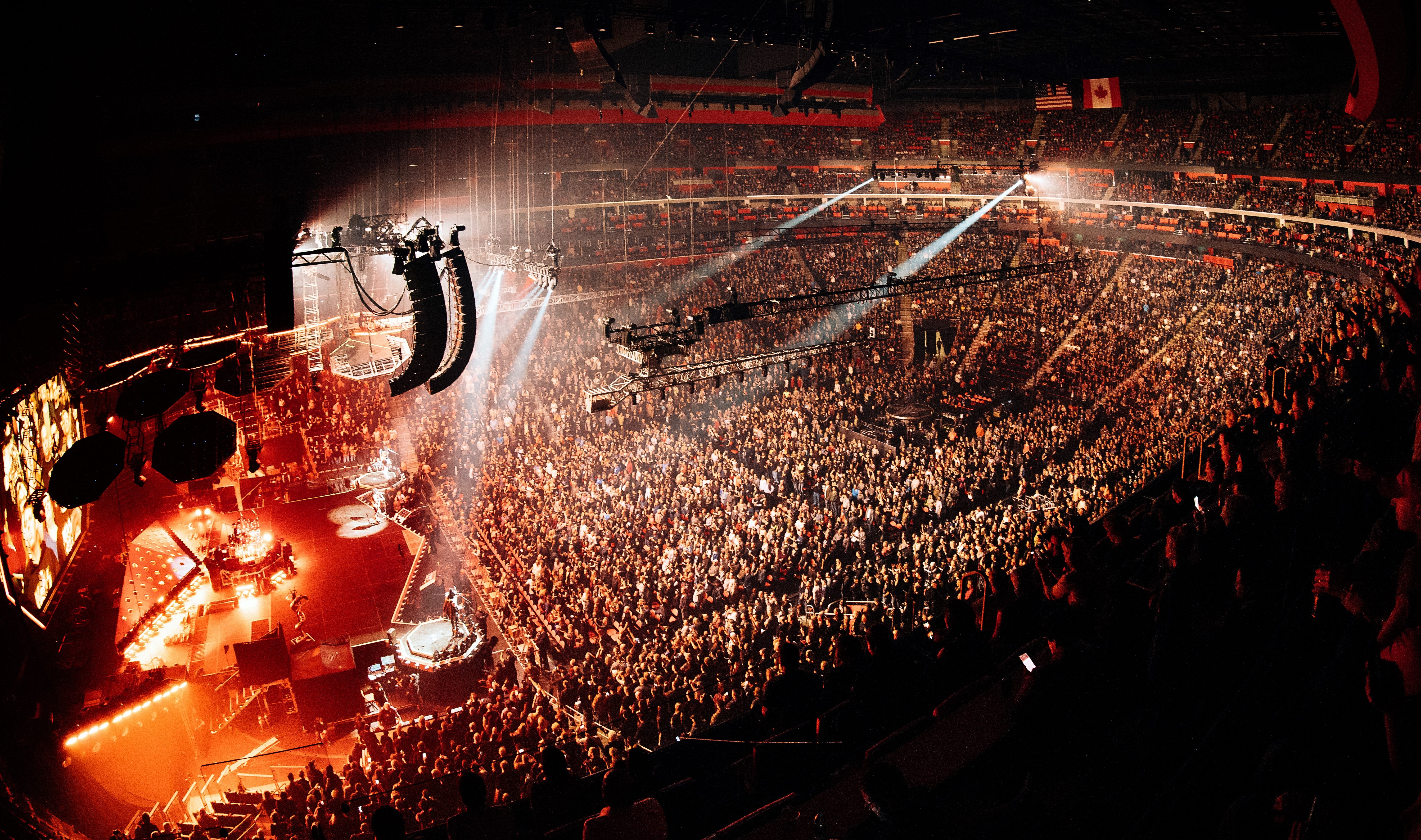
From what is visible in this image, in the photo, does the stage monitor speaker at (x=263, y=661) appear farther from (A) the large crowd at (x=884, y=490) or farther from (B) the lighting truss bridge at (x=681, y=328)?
(B) the lighting truss bridge at (x=681, y=328)

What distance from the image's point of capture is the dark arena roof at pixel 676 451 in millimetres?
3273

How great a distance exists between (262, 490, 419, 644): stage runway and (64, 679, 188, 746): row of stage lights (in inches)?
67.2

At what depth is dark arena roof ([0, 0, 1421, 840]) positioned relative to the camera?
3273 millimetres

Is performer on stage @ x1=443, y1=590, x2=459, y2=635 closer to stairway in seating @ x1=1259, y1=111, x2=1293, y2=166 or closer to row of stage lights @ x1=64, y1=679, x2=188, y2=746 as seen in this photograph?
row of stage lights @ x1=64, y1=679, x2=188, y2=746

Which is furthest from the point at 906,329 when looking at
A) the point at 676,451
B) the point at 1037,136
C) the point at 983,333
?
the point at 1037,136

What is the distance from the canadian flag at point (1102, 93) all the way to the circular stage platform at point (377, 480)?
1819 centimetres

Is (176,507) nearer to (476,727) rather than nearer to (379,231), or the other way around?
(379,231)

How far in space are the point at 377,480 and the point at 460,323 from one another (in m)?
7.89

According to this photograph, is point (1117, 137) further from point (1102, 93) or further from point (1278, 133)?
point (1102, 93)

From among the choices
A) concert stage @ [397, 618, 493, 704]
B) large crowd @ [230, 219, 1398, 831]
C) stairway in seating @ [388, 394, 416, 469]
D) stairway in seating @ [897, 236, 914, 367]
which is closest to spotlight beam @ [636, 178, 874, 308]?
large crowd @ [230, 219, 1398, 831]

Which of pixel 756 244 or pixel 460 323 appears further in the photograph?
pixel 756 244

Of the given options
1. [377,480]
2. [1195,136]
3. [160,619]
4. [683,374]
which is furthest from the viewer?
[1195,136]

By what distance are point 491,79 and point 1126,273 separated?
62.5 feet

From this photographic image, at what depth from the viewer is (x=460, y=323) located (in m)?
8.29
